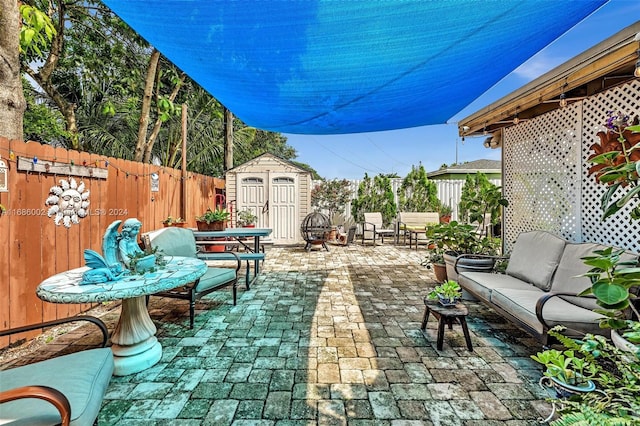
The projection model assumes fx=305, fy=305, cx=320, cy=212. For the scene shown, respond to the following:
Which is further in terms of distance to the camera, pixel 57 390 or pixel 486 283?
pixel 486 283

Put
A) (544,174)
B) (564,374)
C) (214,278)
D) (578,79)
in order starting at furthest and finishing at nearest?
(544,174) < (214,278) < (578,79) < (564,374)

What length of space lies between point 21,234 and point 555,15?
422 cm

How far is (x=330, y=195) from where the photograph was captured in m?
9.12

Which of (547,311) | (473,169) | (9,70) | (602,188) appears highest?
(473,169)

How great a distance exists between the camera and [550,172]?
3.55 meters

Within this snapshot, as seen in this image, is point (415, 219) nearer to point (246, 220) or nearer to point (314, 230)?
point (314, 230)

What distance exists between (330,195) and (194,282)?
21.3 feet

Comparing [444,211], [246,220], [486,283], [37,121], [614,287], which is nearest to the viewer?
[614,287]

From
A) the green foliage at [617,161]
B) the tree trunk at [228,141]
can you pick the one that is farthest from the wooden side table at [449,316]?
the tree trunk at [228,141]

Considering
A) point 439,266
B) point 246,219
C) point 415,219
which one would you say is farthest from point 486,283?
point 415,219

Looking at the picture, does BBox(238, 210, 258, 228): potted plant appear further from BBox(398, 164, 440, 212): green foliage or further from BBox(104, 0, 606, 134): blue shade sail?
BBox(398, 164, 440, 212): green foliage

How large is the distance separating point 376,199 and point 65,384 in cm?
837

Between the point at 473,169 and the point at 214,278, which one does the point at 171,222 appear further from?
the point at 473,169

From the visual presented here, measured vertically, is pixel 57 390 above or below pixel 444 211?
below
